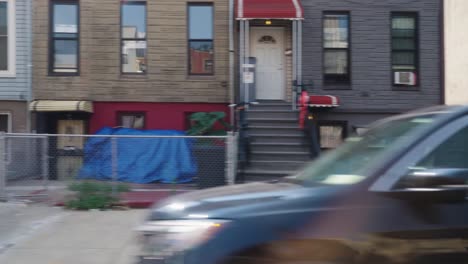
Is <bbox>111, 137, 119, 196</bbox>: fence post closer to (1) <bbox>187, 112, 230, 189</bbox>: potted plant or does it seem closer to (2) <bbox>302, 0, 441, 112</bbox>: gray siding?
(1) <bbox>187, 112, 230, 189</bbox>: potted plant

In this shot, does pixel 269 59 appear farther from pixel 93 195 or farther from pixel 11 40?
pixel 11 40

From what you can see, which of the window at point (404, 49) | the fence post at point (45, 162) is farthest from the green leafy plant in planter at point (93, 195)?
the window at point (404, 49)

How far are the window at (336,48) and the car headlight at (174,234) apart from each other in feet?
39.1

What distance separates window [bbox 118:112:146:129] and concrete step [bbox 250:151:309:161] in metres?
3.70

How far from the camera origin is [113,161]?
12.2 m

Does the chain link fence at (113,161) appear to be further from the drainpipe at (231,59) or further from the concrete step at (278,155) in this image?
the drainpipe at (231,59)

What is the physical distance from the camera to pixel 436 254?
3.67 metres

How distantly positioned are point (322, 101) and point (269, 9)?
2636 mm

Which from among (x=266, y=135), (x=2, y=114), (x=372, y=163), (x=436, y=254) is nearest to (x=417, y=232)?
(x=436, y=254)

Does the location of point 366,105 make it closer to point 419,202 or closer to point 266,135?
point 266,135

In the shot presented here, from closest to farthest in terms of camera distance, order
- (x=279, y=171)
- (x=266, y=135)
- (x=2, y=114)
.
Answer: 1. (x=279, y=171)
2. (x=266, y=135)
3. (x=2, y=114)

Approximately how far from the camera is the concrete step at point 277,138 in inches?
544

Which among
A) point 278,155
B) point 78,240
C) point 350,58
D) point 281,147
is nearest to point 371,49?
point 350,58

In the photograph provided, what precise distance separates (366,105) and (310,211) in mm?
12077
